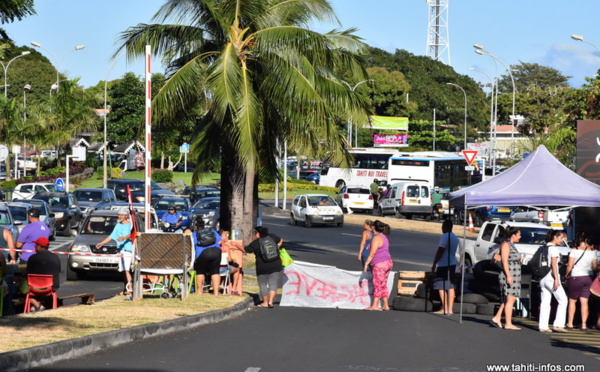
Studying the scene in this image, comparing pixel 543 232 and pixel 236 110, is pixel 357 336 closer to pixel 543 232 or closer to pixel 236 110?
pixel 543 232

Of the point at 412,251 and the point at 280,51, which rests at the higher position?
the point at 280,51

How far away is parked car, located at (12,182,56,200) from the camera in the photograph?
4433 centimetres

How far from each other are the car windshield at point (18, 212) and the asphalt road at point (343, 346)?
1446 centimetres

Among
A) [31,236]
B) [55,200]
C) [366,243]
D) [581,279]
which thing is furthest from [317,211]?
[581,279]

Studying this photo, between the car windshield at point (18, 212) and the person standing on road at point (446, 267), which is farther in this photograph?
the car windshield at point (18, 212)

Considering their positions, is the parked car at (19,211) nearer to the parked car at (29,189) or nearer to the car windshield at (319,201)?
the parked car at (29,189)

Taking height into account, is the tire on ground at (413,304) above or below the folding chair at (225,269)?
below

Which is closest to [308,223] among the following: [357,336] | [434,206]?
[434,206]

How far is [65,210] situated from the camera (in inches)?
1448

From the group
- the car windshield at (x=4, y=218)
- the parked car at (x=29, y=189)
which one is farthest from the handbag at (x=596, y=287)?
the parked car at (x=29, y=189)

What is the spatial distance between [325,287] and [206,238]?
8.37 ft

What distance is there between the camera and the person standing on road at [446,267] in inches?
690

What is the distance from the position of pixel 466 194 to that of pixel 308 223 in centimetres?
2739

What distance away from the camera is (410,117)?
10812 cm
